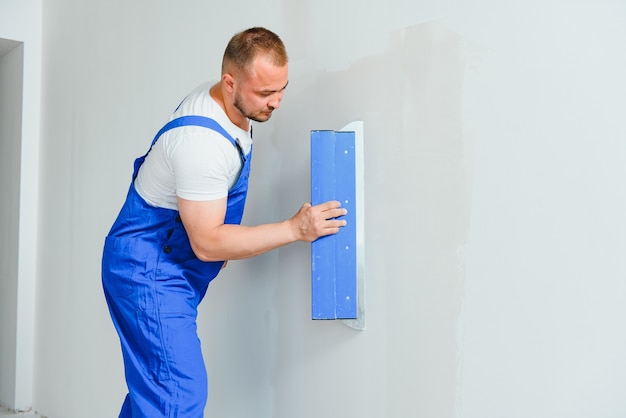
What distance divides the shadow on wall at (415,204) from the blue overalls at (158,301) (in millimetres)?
380

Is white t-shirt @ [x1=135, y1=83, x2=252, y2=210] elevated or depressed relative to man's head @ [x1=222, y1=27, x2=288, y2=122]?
depressed

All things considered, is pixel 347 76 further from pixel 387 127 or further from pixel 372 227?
pixel 372 227

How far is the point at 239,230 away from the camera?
1763 mm

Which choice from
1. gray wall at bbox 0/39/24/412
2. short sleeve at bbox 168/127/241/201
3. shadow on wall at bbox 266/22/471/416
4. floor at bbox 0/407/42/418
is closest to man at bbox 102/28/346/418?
short sleeve at bbox 168/127/241/201

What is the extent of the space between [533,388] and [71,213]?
2340 mm

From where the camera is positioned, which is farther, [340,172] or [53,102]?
A: [53,102]

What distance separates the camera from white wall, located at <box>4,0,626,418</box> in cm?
145

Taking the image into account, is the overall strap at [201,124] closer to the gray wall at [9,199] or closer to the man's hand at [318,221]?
the man's hand at [318,221]

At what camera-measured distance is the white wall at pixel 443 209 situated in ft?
4.76

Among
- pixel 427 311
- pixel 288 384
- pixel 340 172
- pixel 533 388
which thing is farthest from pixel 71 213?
pixel 533 388

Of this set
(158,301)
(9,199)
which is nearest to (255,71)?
(158,301)

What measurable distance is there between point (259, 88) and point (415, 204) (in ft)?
1.58

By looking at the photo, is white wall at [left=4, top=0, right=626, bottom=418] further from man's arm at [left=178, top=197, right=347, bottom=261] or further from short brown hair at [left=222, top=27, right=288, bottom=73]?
short brown hair at [left=222, top=27, right=288, bottom=73]

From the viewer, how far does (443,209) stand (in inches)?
66.5
